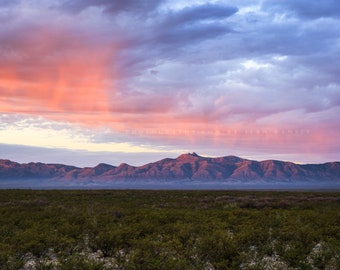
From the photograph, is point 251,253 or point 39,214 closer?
point 251,253

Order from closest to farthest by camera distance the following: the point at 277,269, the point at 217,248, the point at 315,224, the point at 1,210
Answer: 1. the point at 277,269
2. the point at 217,248
3. the point at 315,224
4. the point at 1,210

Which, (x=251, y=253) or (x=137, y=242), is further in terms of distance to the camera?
(x=137, y=242)

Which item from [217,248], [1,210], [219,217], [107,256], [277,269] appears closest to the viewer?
[277,269]

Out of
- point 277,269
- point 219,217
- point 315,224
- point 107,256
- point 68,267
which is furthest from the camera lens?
point 219,217

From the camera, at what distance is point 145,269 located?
37.0 ft

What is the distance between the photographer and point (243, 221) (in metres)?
19.8

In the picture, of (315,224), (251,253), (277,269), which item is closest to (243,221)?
(315,224)

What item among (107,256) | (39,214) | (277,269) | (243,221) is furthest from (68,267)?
(39,214)

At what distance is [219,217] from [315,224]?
17.5 ft

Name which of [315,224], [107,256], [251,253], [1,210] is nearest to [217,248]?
[251,253]

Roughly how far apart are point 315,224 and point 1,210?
1968cm

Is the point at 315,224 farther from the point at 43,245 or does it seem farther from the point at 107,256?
the point at 43,245

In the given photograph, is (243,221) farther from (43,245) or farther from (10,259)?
(10,259)

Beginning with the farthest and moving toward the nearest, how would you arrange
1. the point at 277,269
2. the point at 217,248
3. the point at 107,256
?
the point at 107,256 → the point at 217,248 → the point at 277,269
